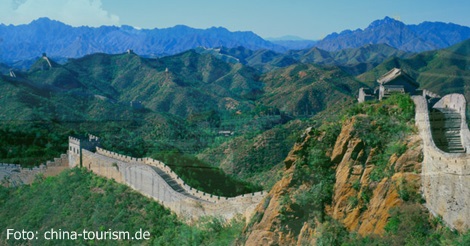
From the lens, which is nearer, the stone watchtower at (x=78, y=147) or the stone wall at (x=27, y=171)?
the stone watchtower at (x=78, y=147)

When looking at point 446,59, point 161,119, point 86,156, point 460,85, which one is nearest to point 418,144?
point 86,156

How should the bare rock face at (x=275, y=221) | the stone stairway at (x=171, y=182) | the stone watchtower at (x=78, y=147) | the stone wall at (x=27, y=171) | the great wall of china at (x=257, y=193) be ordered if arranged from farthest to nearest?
the stone wall at (x=27, y=171) < the stone watchtower at (x=78, y=147) < the stone stairway at (x=171, y=182) < the bare rock face at (x=275, y=221) < the great wall of china at (x=257, y=193)

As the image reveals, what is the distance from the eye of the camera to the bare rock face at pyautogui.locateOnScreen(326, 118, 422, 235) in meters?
15.1

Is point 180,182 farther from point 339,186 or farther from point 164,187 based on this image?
point 339,186

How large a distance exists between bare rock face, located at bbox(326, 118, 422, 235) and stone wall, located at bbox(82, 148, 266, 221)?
441cm

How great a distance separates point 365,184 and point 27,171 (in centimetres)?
2648

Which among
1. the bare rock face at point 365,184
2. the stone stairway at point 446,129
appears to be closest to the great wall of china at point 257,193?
the stone stairway at point 446,129

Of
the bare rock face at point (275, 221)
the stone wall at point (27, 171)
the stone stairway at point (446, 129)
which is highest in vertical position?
the stone stairway at point (446, 129)

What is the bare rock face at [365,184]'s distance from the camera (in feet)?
49.4

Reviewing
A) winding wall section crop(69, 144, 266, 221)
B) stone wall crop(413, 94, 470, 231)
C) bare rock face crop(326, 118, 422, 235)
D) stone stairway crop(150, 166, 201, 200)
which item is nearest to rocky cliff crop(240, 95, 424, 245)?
bare rock face crop(326, 118, 422, 235)

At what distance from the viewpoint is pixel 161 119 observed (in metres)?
64.4

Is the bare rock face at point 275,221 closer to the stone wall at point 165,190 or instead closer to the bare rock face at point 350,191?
the bare rock face at point 350,191

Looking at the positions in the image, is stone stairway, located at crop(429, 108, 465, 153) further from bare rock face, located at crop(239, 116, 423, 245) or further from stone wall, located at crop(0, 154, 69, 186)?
stone wall, located at crop(0, 154, 69, 186)

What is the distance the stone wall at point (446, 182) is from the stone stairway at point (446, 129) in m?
0.43
